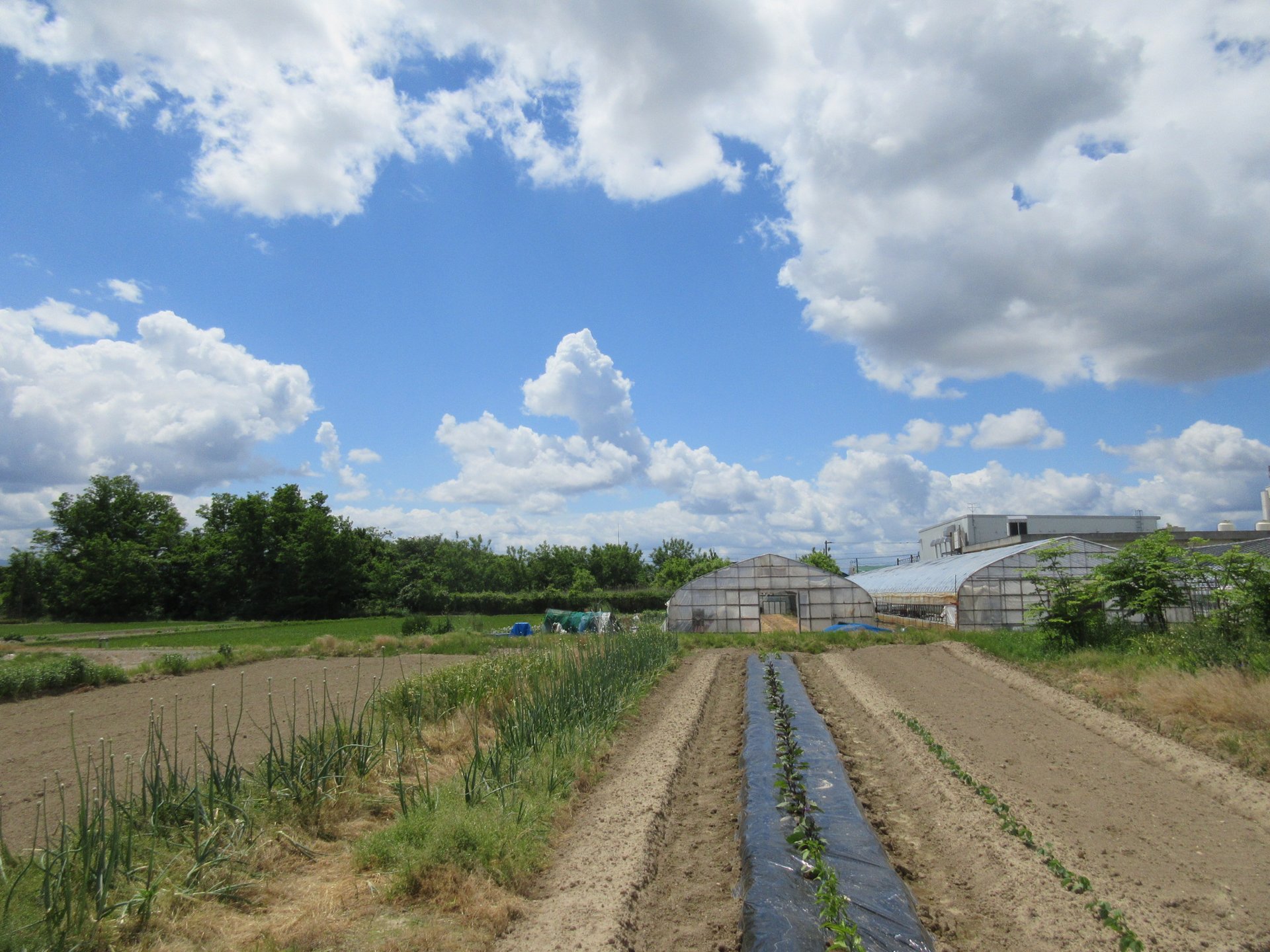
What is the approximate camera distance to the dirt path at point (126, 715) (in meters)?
9.51

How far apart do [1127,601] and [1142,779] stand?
996cm

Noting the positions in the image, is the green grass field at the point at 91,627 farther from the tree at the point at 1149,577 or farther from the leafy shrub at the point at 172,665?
the tree at the point at 1149,577

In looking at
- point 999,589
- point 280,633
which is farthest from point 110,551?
point 999,589

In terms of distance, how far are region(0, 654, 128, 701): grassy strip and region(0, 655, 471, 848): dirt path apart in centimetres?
47

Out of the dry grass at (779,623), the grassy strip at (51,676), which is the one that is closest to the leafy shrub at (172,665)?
the grassy strip at (51,676)

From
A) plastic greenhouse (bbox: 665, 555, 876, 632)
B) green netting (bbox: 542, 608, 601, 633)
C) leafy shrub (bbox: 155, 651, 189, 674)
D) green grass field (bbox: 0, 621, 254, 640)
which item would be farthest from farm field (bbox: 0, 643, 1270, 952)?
green grass field (bbox: 0, 621, 254, 640)

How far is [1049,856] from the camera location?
5.89m

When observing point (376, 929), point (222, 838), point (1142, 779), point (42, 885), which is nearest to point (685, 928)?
point (376, 929)

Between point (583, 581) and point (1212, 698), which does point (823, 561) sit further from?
point (1212, 698)

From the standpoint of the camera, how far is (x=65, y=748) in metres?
11.6

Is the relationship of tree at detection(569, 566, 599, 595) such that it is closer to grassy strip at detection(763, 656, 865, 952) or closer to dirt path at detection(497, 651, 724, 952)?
dirt path at detection(497, 651, 724, 952)

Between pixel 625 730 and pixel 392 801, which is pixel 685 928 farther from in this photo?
pixel 625 730

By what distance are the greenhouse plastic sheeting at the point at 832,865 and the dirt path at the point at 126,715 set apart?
481 cm

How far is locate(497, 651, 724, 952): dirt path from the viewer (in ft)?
15.9
